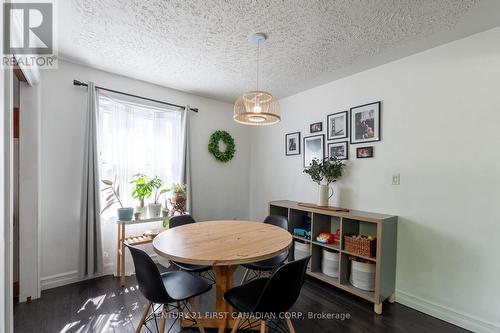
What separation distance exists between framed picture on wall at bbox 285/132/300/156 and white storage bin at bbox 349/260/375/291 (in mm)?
1713

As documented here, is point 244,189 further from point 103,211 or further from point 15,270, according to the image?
point 15,270

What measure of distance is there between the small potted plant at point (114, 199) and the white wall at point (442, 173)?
106 inches

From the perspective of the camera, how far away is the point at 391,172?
96.0 inches

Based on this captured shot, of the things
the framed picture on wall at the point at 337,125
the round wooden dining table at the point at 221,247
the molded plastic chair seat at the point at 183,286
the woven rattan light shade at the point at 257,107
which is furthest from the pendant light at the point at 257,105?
the molded plastic chair seat at the point at 183,286

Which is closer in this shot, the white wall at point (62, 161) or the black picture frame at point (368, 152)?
the white wall at point (62, 161)

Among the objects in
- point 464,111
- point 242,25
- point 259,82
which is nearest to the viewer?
point 242,25

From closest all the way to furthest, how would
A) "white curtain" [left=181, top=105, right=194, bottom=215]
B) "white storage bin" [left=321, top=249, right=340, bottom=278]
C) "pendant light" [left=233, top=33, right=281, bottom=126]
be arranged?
"pendant light" [left=233, top=33, right=281, bottom=126]
"white storage bin" [left=321, top=249, right=340, bottom=278]
"white curtain" [left=181, top=105, right=194, bottom=215]

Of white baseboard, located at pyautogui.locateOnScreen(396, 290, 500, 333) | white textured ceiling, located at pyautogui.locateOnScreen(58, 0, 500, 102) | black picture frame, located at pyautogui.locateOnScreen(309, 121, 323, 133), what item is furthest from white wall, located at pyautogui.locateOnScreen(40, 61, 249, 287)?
white baseboard, located at pyautogui.locateOnScreen(396, 290, 500, 333)

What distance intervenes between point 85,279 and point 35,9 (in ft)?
8.91

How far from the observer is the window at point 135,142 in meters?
2.82

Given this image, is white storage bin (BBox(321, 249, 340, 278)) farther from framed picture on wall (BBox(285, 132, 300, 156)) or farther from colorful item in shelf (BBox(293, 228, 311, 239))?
framed picture on wall (BBox(285, 132, 300, 156))

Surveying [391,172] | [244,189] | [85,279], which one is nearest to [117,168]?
[85,279]

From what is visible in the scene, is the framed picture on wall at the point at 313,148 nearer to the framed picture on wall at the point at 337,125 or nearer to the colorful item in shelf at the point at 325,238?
the framed picture on wall at the point at 337,125

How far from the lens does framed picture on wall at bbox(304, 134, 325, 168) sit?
3.10m
